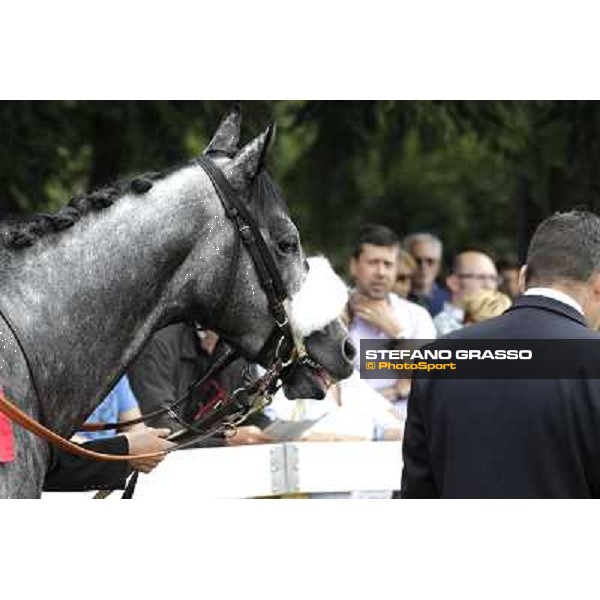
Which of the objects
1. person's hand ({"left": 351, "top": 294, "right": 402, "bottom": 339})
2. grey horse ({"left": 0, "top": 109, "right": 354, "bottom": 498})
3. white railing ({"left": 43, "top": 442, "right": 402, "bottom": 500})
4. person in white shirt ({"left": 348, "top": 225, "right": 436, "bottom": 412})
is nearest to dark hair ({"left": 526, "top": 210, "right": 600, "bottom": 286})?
grey horse ({"left": 0, "top": 109, "right": 354, "bottom": 498})

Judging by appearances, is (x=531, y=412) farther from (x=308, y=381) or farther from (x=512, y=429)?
(x=308, y=381)

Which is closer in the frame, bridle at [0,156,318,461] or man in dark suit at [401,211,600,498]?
man in dark suit at [401,211,600,498]

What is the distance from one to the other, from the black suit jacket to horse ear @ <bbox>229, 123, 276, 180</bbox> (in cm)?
91

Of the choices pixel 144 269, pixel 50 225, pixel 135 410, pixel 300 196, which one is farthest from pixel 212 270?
pixel 300 196

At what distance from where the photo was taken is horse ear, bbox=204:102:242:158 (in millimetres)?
4930

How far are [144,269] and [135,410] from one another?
90.0 inches

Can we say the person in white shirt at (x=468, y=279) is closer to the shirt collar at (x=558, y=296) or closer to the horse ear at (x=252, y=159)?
the horse ear at (x=252, y=159)

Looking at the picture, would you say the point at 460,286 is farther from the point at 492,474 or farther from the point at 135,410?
the point at 492,474

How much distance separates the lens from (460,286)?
10.2m

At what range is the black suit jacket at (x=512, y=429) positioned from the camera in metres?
4.24

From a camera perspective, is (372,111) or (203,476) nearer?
(203,476)

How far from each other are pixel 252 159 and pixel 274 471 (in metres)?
2.63

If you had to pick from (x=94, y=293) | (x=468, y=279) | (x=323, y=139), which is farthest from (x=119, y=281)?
(x=323, y=139)

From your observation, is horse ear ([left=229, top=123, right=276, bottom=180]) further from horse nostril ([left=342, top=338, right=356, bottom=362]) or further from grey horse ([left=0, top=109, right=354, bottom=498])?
horse nostril ([left=342, top=338, right=356, bottom=362])
